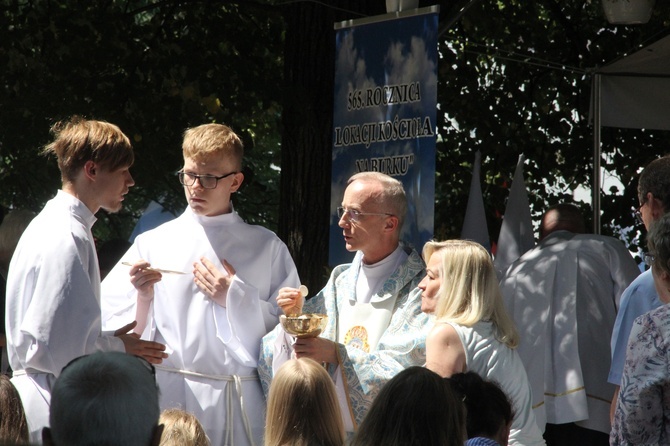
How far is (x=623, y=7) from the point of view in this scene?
285 inches

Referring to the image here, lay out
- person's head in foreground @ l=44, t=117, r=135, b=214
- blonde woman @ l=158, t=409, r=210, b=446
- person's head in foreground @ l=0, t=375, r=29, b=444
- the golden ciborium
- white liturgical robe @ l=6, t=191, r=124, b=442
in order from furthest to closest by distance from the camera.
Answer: the golden ciborium → person's head in foreground @ l=44, t=117, r=135, b=214 → white liturgical robe @ l=6, t=191, r=124, b=442 → blonde woman @ l=158, t=409, r=210, b=446 → person's head in foreground @ l=0, t=375, r=29, b=444

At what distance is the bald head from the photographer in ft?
22.7

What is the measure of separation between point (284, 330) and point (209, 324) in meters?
0.41

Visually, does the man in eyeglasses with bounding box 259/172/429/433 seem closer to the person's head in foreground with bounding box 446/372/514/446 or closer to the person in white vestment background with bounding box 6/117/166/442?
the person in white vestment background with bounding box 6/117/166/442

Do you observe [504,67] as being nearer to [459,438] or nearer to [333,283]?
[333,283]

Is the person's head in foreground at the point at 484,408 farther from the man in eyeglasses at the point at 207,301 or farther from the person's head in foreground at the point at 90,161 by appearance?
the person's head in foreground at the point at 90,161

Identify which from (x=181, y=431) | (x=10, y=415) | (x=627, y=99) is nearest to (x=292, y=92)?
(x=627, y=99)

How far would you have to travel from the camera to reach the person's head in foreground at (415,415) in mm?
3068

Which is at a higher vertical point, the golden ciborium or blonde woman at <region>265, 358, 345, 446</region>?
the golden ciborium

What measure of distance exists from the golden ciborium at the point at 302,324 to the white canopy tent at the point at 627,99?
336cm

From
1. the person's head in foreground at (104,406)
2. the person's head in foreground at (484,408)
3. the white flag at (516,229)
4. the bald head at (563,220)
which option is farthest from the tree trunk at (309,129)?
the person's head in foreground at (104,406)

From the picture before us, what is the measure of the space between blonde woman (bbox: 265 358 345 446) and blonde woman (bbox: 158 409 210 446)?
0.89 ft

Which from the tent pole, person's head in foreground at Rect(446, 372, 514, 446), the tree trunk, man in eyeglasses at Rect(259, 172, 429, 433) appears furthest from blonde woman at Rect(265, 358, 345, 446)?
the tent pole

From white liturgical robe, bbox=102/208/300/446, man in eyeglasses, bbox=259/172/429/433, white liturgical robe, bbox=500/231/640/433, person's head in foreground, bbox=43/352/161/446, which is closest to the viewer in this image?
person's head in foreground, bbox=43/352/161/446
